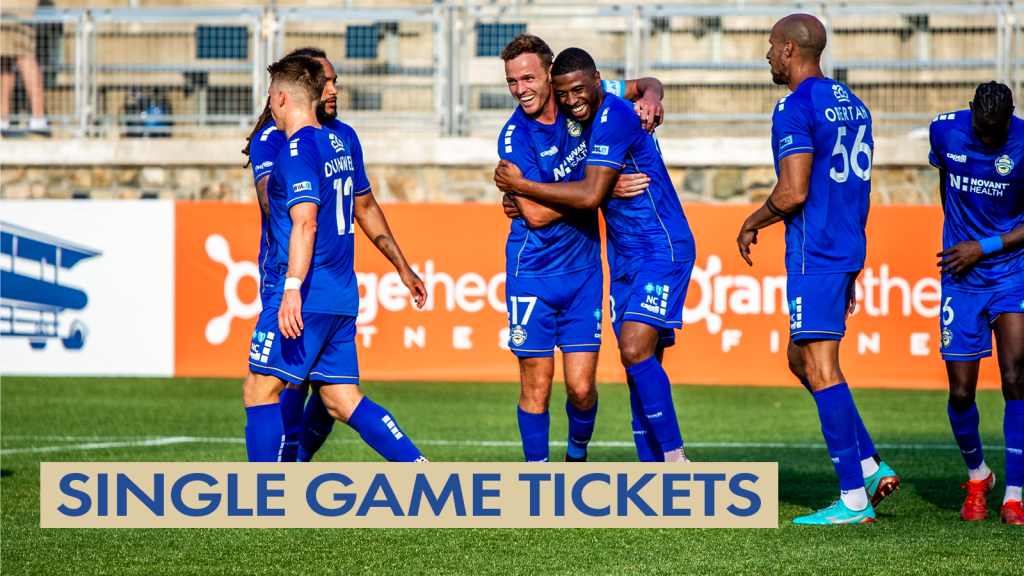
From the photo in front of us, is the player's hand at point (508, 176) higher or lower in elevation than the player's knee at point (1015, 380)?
higher

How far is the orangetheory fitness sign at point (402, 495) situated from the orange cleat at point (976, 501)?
1.79m

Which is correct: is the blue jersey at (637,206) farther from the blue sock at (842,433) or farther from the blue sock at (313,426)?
the blue sock at (313,426)

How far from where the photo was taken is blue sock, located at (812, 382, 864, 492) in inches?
203

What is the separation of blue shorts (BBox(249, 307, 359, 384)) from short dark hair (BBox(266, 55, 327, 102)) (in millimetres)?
1006

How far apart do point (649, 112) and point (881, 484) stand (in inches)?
88.1

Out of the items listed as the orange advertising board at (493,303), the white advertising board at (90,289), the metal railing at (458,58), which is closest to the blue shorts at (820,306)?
the orange advertising board at (493,303)

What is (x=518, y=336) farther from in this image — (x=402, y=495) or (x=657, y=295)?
(x=402, y=495)

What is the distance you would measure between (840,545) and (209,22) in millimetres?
12315

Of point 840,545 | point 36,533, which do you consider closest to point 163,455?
point 36,533

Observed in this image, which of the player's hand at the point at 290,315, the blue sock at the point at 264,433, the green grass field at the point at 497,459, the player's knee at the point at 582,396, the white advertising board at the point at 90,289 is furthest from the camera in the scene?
the white advertising board at the point at 90,289

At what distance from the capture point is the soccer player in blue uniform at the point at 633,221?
5516mm

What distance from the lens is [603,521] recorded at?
4254mm

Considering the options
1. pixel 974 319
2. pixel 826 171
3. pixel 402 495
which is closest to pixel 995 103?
pixel 826 171

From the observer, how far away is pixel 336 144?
499 cm
